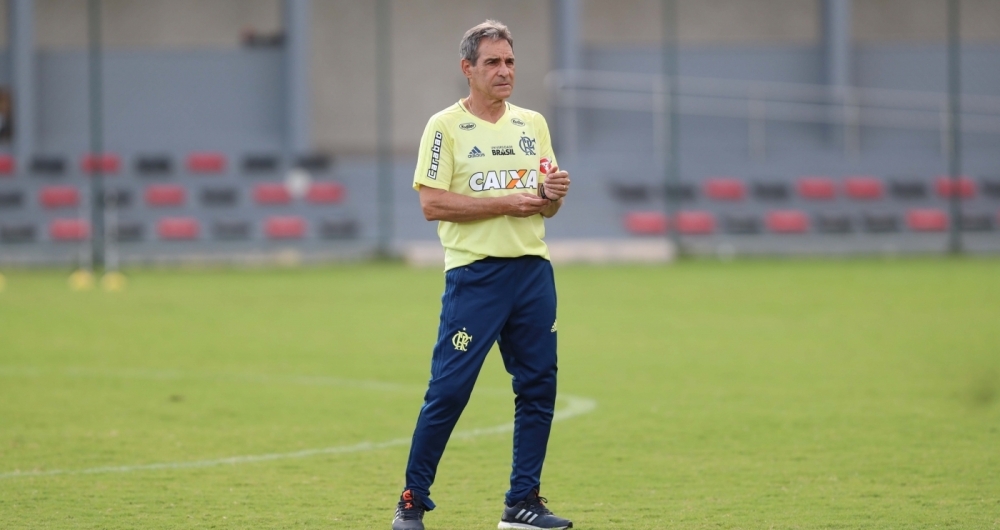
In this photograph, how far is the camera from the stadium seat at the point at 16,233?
78.3 feet

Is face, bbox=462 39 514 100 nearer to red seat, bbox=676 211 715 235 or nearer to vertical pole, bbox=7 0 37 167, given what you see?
red seat, bbox=676 211 715 235

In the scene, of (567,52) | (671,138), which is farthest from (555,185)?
(567,52)

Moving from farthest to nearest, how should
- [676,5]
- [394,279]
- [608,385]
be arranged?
[676,5]
[394,279]
[608,385]

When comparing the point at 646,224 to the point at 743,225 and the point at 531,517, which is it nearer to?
the point at 743,225

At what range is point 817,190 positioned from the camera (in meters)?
27.0

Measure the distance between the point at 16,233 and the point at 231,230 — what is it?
3594 mm

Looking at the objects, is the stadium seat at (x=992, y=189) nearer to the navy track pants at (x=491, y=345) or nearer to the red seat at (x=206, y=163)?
Result: the red seat at (x=206, y=163)

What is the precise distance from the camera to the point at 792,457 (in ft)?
23.5

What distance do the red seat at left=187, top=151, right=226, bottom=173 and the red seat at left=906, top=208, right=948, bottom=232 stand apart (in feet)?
42.9

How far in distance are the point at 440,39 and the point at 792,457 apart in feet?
80.6

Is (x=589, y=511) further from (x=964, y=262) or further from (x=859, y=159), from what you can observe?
(x=859, y=159)

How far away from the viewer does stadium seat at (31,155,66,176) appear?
85.8 feet

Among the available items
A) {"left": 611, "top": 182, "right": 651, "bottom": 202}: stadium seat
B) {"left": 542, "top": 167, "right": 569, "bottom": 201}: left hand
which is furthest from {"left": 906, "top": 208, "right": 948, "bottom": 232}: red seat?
{"left": 542, "top": 167, "right": 569, "bottom": 201}: left hand

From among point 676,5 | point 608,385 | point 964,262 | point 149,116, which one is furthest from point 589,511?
point 676,5
